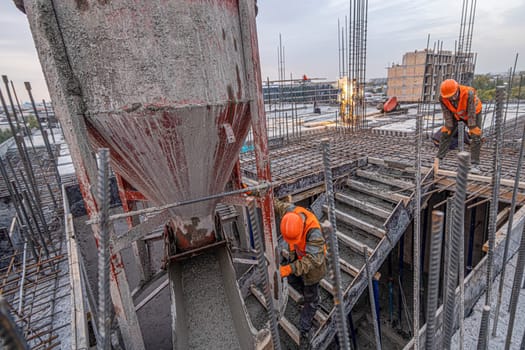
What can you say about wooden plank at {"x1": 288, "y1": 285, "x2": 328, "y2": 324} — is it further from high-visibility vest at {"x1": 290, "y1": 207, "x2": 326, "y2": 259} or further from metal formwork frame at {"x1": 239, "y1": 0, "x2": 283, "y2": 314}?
high-visibility vest at {"x1": 290, "y1": 207, "x2": 326, "y2": 259}

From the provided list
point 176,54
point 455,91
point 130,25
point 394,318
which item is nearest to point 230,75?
point 176,54

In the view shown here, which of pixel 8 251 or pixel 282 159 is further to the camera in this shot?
pixel 282 159

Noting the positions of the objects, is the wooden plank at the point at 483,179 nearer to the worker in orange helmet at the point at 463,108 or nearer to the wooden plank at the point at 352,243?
the worker in orange helmet at the point at 463,108

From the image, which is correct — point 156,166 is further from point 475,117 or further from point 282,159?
point 475,117

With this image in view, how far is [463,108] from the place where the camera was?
4.96 m

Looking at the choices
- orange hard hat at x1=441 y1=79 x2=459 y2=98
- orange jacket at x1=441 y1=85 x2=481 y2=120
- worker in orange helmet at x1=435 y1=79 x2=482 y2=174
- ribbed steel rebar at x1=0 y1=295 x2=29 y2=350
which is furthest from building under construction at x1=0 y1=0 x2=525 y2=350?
orange hard hat at x1=441 y1=79 x2=459 y2=98

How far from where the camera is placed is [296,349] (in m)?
3.89

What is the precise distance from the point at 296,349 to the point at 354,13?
10615 mm

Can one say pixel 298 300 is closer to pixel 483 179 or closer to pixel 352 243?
pixel 352 243

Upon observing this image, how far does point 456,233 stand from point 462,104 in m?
4.62

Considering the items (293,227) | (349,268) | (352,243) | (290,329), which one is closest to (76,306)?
(293,227)

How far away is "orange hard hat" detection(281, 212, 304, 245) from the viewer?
3.50m

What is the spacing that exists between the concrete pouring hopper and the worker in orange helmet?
152 inches

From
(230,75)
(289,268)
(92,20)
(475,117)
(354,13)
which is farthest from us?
(354,13)
